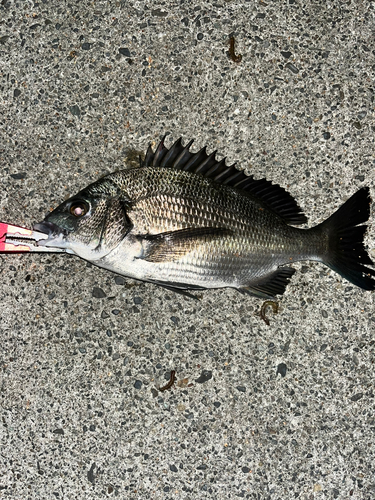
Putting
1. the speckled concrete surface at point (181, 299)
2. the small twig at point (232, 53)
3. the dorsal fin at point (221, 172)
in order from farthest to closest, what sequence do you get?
1. the small twig at point (232, 53)
2. the speckled concrete surface at point (181, 299)
3. the dorsal fin at point (221, 172)

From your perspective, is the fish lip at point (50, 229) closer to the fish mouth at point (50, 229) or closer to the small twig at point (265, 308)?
the fish mouth at point (50, 229)

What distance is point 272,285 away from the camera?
2.65 meters

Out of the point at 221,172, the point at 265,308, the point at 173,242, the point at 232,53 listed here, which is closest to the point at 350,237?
the point at 265,308

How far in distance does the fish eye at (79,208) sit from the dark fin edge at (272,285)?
969 millimetres

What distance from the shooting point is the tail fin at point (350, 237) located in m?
2.61

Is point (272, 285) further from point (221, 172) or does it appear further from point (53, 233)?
point (53, 233)

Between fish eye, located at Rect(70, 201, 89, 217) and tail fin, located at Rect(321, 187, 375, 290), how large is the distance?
1317 mm

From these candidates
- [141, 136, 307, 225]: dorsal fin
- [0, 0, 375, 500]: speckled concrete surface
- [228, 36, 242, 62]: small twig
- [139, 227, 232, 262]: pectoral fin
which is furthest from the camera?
[228, 36, 242, 62]: small twig

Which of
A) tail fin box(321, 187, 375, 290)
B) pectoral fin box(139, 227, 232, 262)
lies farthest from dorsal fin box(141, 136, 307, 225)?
pectoral fin box(139, 227, 232, 262)

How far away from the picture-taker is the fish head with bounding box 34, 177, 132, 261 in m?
2.38

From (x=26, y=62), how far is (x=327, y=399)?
2.78 m

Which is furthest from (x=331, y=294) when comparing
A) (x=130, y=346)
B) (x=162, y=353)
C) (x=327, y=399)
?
(x=130, y=346)

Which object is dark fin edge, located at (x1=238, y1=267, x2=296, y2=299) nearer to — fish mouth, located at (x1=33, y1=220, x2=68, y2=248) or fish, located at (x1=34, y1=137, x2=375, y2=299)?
fish, located at (x1=34, y1=137, x2=375, y2=299)

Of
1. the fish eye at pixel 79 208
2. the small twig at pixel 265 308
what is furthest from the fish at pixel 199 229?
the small twig at pixel 265 308
